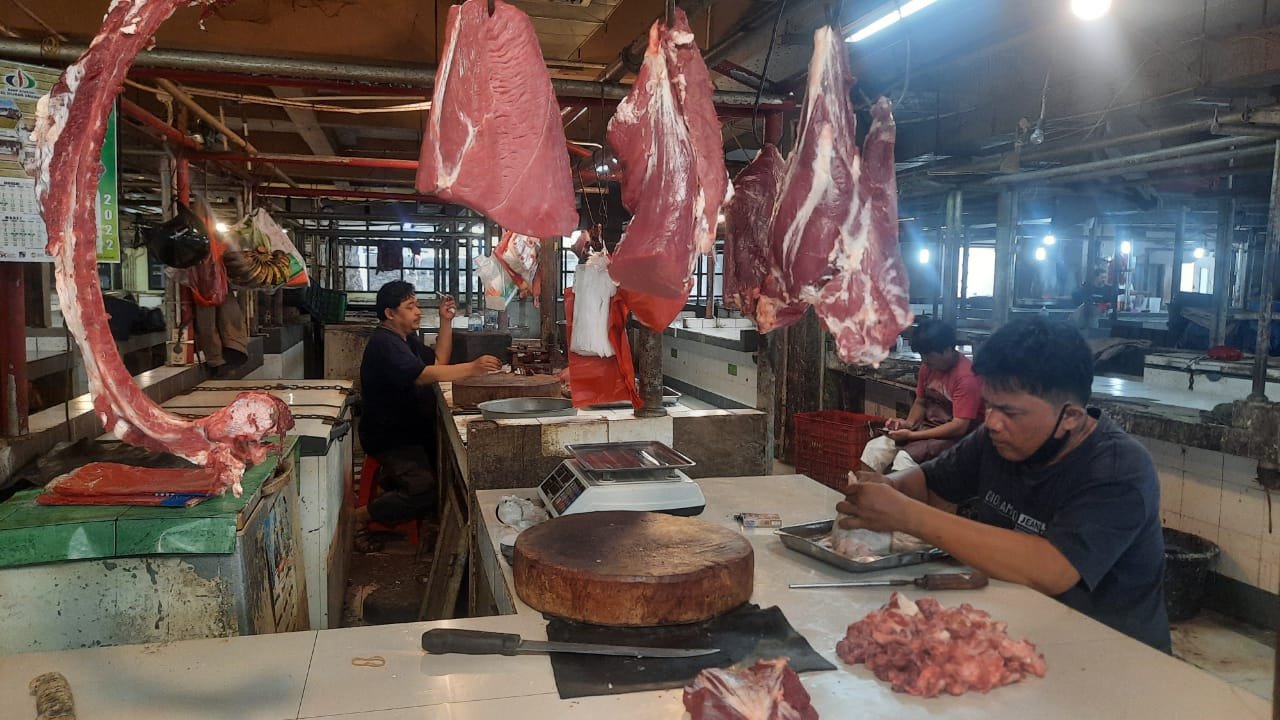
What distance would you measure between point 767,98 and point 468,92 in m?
1.86

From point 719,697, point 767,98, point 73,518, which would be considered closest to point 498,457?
point 73,518

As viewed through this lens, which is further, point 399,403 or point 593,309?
point 399,403

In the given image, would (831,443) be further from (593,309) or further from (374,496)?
(374,496)

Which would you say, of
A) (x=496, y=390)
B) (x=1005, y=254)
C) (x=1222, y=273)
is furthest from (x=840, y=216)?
(x=1222, y=273)

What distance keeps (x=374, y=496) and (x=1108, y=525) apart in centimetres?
559

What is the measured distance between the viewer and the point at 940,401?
6.39m

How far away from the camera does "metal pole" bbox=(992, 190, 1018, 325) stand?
8.09 metres

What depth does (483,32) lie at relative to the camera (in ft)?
6.65

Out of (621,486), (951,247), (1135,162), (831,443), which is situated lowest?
(831,443)

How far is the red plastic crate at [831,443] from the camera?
20.6ft

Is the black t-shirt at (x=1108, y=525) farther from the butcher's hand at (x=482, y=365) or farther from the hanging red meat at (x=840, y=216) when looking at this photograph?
the butcher's hand at (x=482, y=365)

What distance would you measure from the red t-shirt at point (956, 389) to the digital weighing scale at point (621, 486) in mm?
3451

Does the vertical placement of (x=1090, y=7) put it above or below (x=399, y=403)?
above

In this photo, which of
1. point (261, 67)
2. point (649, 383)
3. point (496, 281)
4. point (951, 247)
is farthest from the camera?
point (951, 247)
